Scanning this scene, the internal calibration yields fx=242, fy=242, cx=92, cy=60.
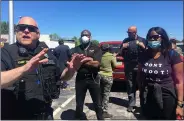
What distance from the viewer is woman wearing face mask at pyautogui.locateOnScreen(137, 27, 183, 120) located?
329 cm

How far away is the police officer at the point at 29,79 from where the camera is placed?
2471 millimetres

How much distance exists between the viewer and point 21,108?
2.56 metres

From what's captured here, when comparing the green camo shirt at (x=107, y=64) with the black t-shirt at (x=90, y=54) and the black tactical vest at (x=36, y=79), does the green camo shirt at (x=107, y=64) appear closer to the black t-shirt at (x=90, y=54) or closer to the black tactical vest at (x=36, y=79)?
the black t-shirt at (x=90, y=54)

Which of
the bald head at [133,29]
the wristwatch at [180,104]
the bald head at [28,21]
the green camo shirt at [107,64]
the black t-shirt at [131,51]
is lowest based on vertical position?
the wristwatch at [180,104]

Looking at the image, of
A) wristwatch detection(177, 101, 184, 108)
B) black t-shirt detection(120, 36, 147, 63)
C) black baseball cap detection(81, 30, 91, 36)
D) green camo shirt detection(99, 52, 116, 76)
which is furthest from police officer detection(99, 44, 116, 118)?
wristwatch detection(177, 101, 184, 108)

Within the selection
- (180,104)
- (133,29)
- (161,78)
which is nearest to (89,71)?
(133,29)

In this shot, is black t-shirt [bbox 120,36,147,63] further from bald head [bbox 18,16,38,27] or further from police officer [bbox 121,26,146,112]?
bald head [bbox 18,16,38,27]

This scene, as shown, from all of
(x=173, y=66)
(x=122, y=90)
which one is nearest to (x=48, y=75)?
(x=173, y=66)

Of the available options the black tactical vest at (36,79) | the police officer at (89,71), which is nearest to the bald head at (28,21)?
the black tactical vest at (36,79)

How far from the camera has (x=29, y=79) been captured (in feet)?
8.50

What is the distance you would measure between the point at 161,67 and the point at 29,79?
1.76m

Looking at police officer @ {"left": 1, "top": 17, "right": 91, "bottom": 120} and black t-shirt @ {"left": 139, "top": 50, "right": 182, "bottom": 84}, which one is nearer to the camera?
police officer @ {"left": 1, "top": 17, "right": 91, "bottom": 120}

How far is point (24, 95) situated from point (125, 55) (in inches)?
156

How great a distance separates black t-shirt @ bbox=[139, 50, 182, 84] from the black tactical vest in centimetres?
131
